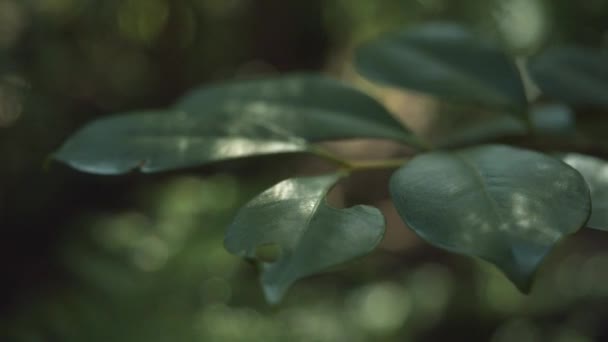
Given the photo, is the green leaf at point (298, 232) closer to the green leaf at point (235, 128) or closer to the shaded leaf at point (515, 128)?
the green leaf at point (235, 128)

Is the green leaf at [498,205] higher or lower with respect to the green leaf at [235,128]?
higher

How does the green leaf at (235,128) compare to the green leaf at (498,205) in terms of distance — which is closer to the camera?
the green leaf at (498,205)

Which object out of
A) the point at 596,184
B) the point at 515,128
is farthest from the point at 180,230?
the point at 596,184

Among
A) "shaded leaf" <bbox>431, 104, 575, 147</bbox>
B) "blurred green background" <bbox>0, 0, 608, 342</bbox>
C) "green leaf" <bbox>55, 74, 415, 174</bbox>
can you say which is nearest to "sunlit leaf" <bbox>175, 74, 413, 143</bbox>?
"green leaf" <bbox>55, 74, 415, 174</bbox>

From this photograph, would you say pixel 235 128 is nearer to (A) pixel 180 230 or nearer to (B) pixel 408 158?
(B) pixel 408 158

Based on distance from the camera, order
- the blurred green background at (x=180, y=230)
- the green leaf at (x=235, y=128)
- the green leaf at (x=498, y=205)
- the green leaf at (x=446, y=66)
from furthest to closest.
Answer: the blurred green background at (x=180, y=230), the green leaf at (x=446, y=66), the green leaf at (x=235, y=128), the green leaf at (x=498, y=205)

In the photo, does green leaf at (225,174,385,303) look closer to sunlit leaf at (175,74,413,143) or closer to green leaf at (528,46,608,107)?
sunlit leaf at (175,74,413,143)

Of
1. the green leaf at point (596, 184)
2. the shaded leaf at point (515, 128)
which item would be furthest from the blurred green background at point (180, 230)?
the green leaf at point (596, 184)
